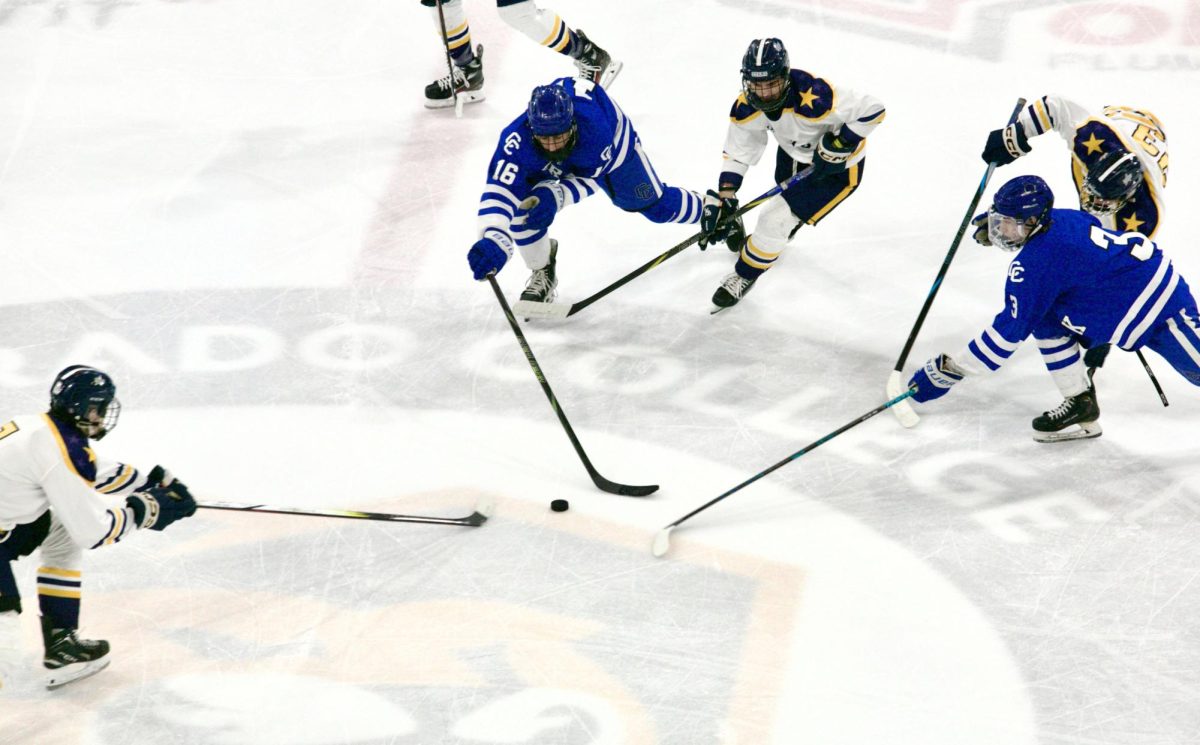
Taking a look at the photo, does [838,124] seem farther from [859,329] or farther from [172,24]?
[172,24]

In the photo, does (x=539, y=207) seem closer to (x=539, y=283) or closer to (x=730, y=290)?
(x=539, y=283)

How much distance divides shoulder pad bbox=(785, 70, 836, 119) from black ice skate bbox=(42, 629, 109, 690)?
2805mm

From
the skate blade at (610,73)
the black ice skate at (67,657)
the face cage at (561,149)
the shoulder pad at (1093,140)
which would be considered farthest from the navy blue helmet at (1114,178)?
the black ice skate at (67,657)

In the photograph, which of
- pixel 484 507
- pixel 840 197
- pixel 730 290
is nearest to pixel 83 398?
pixel 484 507

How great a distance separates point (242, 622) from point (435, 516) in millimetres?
640

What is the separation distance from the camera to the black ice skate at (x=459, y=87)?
5.83m

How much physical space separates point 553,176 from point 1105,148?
1.85 m

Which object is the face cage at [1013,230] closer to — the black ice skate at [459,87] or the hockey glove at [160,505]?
the hockey glove at [160,505]

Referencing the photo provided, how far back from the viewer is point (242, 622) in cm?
346

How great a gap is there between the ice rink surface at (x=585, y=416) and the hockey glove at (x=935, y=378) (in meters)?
0.19

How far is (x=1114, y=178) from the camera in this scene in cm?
390

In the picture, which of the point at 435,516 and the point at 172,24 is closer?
the point at 435,516

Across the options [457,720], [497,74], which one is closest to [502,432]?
[457,720]

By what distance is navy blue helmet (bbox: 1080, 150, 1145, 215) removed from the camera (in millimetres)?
3890
